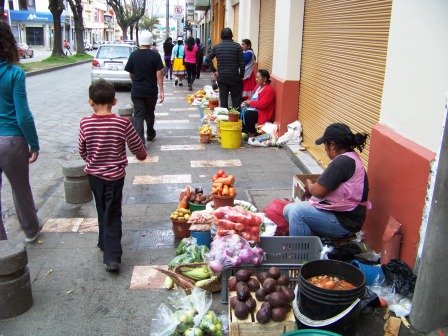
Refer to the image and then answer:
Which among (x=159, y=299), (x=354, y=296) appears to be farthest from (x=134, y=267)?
(x=354, y=296)

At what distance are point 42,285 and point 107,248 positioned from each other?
608mm

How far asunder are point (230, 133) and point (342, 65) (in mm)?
2839

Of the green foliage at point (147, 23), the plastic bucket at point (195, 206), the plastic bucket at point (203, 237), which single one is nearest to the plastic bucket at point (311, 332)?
the plastic bucket at point (203, 237)

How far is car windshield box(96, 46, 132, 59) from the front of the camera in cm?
1794

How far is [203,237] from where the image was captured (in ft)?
14.6

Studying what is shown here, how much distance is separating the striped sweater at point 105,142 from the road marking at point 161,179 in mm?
2766

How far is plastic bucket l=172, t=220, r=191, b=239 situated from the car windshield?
14.1 meters

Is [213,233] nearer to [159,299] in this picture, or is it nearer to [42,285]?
[159,299]

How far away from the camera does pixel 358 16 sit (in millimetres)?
5973

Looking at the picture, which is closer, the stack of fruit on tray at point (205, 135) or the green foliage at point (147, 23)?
the stack of fruit on tray at point (205, 135)

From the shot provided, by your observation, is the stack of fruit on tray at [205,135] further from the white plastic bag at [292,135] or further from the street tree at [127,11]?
the street tree at [127,11]

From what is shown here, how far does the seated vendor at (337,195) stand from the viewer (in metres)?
3.99

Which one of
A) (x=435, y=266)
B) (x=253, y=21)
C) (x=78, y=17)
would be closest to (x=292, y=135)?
(x=253, y=21)

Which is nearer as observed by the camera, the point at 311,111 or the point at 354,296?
the point at 354,296
